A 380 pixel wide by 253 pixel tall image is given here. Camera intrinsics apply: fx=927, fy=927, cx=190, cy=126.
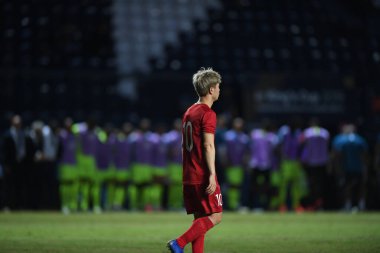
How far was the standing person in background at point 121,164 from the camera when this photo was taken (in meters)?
21.4

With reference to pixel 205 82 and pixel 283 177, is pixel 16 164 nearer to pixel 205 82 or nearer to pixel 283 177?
pixel 283 177

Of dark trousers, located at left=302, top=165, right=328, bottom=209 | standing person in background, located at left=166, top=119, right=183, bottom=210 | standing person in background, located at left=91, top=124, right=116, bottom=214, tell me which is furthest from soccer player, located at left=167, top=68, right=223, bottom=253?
standing person in background, located at left=166, top=119, right=183, bottom=210

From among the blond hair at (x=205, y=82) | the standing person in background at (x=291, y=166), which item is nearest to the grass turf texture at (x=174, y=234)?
the blond hair at (x=205, y=82)

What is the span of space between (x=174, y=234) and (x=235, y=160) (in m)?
8.51

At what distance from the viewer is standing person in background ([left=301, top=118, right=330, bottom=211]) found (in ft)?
67.6

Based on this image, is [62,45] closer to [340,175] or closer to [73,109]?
[73,109]

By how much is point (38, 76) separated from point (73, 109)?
4.68 feet

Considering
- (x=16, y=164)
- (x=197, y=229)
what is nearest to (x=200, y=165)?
(x=197, y=229)

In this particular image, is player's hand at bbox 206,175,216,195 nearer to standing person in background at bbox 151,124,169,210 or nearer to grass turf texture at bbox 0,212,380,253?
grass turf texture at bbox 0,212,380,253

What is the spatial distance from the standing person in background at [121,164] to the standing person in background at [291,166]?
355cm

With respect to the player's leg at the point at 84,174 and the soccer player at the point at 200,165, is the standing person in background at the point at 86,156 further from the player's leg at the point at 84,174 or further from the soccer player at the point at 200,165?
the soccer player at the point at 200,165

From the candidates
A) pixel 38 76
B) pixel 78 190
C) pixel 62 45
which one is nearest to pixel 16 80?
pixel 38 76

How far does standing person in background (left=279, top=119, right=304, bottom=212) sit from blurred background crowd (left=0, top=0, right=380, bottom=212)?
27 mm

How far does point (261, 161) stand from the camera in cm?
2058
